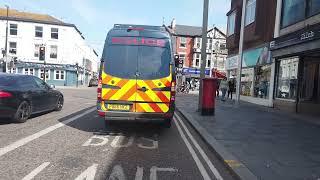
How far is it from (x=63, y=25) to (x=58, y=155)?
5244 centimetres

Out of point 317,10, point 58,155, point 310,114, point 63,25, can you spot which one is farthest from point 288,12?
point 63,25

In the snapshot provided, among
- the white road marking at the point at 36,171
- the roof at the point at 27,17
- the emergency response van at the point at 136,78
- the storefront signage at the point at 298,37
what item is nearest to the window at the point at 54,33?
the roof at the point at 27,17

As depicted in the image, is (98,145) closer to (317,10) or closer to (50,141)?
(50,141)

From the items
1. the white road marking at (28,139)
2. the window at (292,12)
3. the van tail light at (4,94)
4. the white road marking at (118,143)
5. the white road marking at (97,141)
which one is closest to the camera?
the white road marking at (28,139)

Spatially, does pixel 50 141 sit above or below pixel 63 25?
below

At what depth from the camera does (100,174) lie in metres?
5.98

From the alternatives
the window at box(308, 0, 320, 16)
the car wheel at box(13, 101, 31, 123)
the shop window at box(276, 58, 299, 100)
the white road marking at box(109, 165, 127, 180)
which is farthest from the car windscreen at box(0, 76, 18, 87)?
the shop window at box(276, 58, 299, 100)

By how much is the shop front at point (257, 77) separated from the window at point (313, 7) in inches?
205

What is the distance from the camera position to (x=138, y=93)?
968 centimetres

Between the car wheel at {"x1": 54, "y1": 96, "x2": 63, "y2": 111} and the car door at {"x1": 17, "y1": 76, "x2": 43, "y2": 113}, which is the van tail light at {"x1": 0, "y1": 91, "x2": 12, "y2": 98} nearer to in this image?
the car door at {"x1": 17, "y1": 76, "x2": 43, "y2": 113}

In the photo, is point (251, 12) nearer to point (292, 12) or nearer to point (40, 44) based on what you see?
point (292, 12)

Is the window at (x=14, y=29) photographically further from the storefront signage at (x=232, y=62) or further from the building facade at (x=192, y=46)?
the storefront signage at (x=232, y=62)

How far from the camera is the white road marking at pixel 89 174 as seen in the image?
5.75 m

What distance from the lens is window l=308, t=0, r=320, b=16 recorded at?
16.6 metres
